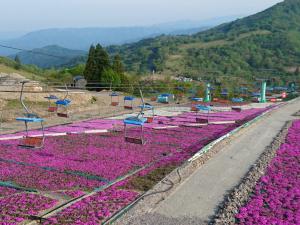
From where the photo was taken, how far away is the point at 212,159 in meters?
19.8

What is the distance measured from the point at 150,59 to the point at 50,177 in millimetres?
134768

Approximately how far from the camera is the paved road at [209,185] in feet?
40.7

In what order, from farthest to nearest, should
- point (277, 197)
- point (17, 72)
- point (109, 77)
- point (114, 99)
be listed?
point (17, 72) → point (109, 77) → point (114, 99) → point (277, 197)

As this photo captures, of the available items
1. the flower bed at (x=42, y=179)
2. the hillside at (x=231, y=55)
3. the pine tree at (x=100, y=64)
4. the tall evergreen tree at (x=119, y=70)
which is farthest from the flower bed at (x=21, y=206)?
the hillside at (x=231, y=55)

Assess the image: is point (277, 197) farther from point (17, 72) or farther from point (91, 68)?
point (17, 72)

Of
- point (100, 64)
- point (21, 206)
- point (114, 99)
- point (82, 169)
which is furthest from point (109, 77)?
point (21, 206)

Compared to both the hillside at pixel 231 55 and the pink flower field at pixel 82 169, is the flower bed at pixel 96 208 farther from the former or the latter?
the hillside at pixel 231 55

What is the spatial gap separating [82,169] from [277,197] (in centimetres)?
738

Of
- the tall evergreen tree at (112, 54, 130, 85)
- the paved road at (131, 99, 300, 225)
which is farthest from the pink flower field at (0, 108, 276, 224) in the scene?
the tall evergreen tree at (112, 54, 130, 85)

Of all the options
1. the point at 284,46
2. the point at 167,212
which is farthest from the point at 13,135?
the point at 284,46

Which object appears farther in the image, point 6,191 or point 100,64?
point 100,64

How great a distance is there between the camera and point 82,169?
17250mm

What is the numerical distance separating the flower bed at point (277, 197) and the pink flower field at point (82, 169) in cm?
106

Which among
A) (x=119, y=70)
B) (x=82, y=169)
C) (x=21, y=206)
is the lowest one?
(x=82, y=169)
